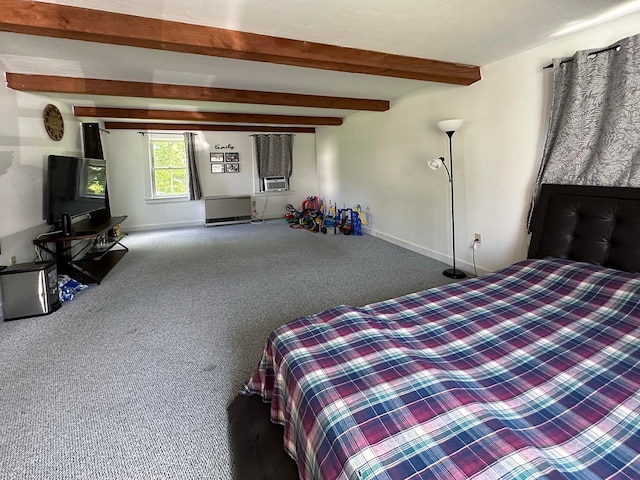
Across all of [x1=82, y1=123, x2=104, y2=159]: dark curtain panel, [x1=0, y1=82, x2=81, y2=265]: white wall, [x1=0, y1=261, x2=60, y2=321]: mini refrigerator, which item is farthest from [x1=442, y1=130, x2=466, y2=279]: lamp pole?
[x1=82, y1=123, x2=104, y2=159]: dark curtain panel

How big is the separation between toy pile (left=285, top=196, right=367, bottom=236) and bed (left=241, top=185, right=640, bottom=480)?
4015 mm

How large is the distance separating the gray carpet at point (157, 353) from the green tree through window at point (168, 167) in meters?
2.70

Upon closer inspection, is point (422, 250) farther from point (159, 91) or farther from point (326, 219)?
point (159, 91)

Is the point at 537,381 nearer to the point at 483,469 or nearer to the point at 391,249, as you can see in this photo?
the point at 483,469

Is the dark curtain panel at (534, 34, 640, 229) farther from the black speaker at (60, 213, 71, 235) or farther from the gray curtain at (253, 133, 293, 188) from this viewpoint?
the gray curtain at (253, 133, 293, 188)

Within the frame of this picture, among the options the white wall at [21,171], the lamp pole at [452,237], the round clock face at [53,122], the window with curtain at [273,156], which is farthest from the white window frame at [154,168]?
the lamp pole at [452,237]

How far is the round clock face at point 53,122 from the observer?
13.1ft

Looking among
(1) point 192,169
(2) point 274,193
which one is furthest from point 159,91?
(2) point 274,193

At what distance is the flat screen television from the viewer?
349cm

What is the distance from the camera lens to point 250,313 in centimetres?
289

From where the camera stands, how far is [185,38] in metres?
2.15

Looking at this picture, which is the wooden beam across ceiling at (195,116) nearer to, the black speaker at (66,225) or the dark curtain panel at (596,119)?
the black speaker at (66,225)

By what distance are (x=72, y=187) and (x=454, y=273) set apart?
4.50m

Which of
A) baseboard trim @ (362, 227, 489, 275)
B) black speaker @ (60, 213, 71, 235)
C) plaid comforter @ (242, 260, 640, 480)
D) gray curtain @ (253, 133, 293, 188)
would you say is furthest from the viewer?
gray curtain @ (253, 133, 293, 188)
